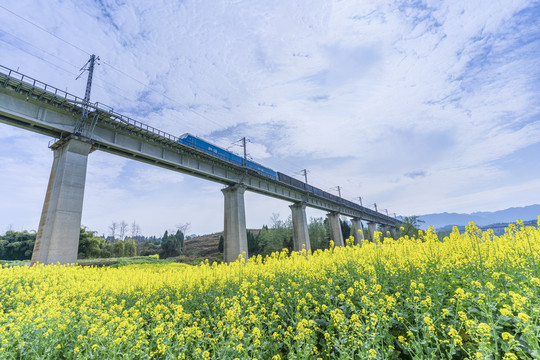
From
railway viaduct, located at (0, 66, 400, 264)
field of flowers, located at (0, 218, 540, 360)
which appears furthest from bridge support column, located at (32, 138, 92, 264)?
field of flowers, located at (0, 218, 540, 360)

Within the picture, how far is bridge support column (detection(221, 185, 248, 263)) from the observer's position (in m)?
24.9

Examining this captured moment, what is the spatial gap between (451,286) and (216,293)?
4.85 metres

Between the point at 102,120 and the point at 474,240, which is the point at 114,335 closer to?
the point at 474,240

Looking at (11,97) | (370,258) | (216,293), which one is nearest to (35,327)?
(216,293)

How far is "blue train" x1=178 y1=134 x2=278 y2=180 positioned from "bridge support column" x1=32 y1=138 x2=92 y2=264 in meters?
7.25

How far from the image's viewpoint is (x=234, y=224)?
84.0ft

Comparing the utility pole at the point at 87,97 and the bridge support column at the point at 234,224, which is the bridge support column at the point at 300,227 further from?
the utility pole at the point at 87,97

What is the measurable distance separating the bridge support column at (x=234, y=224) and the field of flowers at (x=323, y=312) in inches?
685

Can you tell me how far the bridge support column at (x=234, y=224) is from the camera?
24.9 metres

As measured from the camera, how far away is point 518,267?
13.0 feet

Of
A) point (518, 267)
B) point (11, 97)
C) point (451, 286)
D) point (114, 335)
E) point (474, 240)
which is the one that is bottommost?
point (114, 335)

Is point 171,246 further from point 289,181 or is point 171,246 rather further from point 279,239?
point 289,181

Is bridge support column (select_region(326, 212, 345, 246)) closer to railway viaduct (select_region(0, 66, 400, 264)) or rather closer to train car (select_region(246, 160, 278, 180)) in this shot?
train car (select_region(246, 160, 278, 180))

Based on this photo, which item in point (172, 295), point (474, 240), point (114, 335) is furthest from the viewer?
point (172, 295)
